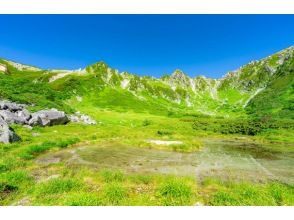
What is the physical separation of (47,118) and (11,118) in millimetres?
8544

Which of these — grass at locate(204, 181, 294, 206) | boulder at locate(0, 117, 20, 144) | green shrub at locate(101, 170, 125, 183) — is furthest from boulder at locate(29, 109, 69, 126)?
grass at locate(204, 181, 294, 206)

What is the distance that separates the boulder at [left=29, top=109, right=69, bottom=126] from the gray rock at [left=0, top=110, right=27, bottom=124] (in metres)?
1.88

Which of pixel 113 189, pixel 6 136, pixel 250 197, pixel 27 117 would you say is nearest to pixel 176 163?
pixel 250 197

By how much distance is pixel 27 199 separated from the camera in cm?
1770

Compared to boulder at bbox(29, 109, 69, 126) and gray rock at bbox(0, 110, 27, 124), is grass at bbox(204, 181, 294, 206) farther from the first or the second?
boulder at bbox(29, 109, 69, 126)

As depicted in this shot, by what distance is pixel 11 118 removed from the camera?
2050 inches

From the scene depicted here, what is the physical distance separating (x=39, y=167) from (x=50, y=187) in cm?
881

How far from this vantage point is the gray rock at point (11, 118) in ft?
168

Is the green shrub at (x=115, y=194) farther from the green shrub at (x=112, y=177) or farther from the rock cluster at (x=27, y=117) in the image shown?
the rock cluster at (x=27, y=117)

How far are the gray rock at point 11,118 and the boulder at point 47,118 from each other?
6.18 ft

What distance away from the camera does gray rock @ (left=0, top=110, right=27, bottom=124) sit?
168 ft

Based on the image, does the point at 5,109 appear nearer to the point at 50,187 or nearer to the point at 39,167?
the point at 39,167

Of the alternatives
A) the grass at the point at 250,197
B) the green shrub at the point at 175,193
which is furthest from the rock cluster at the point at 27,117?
the grass at the point at 250,197

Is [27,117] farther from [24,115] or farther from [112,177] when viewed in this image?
[112,177]
